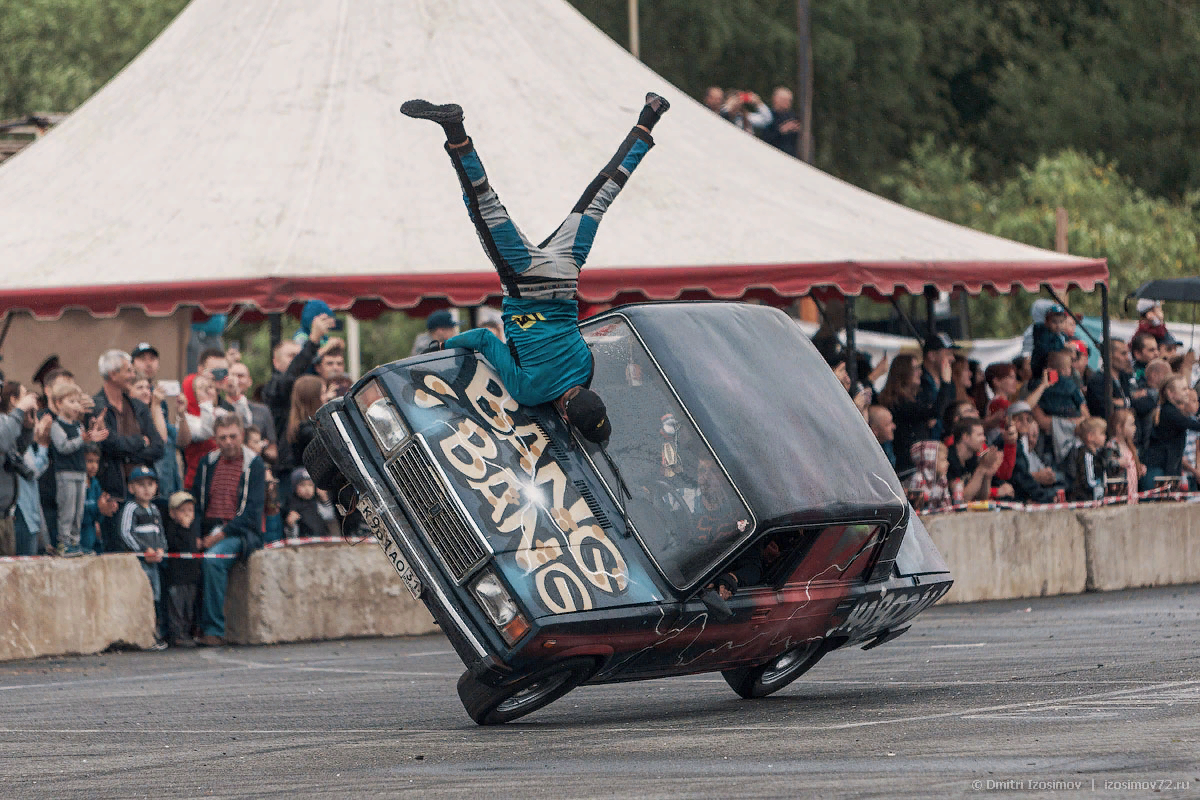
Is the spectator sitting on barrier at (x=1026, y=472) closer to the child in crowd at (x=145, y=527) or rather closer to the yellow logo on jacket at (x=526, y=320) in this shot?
the child in crowd at (x=145, y=527)

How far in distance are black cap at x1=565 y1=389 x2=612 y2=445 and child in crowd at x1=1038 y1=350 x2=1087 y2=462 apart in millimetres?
10866

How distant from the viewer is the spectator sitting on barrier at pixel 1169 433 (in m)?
19.2

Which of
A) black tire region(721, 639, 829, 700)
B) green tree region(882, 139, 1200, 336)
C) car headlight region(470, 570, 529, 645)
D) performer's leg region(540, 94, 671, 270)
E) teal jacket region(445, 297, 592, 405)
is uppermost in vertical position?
performer's leg region(540, 94, 671, 270)

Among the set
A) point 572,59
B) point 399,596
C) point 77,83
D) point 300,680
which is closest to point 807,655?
point 300,680

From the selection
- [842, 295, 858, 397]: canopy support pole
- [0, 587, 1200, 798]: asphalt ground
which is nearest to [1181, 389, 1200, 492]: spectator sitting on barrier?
[842, 295, 858, 397]: canopy support pole

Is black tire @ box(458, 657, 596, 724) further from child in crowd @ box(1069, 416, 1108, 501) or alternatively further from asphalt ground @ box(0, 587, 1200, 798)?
child in crowd @ box(1069, 416, 1108, 501)

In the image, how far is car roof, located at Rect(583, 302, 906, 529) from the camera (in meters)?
8.72

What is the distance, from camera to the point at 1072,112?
55.0 m

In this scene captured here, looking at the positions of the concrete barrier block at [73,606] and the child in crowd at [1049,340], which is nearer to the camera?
the concrete barrier block at [73,606]

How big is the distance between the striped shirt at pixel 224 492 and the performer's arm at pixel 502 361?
611 cm

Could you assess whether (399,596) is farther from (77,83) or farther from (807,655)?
(77,83)

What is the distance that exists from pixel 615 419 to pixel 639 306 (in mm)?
582

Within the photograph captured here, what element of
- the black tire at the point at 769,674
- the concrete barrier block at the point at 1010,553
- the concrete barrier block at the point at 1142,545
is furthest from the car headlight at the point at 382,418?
the concrete barrier block at the point at 1142,545

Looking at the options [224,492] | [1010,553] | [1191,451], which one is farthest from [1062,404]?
[224,492]
